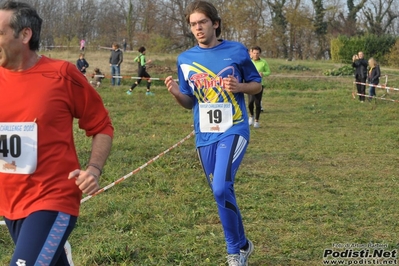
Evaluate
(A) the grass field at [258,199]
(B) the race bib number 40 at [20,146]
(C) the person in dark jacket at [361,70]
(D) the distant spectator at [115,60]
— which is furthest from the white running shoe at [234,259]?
(D) the distant spectator at [115,60]

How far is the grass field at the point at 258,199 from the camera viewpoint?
4.92 metres

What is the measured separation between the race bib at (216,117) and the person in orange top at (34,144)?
73.9 inches

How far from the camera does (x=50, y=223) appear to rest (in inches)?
106

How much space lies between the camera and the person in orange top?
8.88ft

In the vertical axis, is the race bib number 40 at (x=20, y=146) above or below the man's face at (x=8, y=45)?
below

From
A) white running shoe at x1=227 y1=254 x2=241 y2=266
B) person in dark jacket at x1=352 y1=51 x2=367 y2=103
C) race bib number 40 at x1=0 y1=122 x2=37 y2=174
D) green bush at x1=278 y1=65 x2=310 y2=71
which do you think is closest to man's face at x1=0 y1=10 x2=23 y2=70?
race bib number 40 at x1=0 y1=122 x2=37 y2=174

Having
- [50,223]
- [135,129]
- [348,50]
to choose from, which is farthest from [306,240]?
[348,50]

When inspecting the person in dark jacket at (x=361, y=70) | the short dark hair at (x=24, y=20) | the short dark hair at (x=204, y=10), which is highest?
the short dark hair at (x=204, y=10)

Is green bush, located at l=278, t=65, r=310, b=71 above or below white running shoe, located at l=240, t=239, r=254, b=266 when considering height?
above

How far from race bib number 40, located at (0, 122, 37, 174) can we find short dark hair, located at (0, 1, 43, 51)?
1.35 feet

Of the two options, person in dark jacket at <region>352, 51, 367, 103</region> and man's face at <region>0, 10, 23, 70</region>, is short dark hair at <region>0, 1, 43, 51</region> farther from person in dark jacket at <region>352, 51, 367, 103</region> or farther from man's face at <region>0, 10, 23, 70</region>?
person in dark jacket at <region>352, 51, 367, 103</region>

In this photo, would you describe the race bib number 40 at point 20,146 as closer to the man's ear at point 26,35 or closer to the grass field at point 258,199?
the man's ear at point 26,35

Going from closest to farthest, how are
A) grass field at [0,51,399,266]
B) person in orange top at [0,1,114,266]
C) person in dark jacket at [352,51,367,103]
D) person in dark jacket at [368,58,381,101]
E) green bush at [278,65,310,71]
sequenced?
person in orange top at [0,1,114,266] < grass field at [0,51,399,266] < person in dark jacket at [368,58,381,101] < person in dark jacket at [352,51,367,103] < green bush at [278,65,310,71]

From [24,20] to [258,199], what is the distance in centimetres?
447
